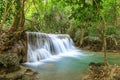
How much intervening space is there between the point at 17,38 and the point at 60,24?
15535mm

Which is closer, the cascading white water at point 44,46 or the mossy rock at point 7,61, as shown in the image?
the mossy rock at point 7,61

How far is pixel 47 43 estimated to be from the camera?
1712cm

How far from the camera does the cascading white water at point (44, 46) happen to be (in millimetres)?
14038

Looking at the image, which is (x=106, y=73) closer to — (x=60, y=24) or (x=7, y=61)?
(x=7, y=61)

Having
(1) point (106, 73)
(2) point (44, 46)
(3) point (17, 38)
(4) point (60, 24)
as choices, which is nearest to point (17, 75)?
(1) point (106, 73)

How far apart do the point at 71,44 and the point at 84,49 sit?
2171mm

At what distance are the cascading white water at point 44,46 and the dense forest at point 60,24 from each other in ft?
2.80

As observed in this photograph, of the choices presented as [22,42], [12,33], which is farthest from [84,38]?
[12,33]

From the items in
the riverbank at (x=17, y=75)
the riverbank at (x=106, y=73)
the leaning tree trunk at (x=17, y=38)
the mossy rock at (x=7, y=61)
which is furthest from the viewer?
the leaning tree trunk at (x=17, y=38)

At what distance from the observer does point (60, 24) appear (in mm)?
26938

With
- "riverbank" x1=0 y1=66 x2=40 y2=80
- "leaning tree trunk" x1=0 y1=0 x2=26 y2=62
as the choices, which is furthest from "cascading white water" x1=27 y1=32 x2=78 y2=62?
"riverbank" x1=0 y1=66 x2=40 y2=80

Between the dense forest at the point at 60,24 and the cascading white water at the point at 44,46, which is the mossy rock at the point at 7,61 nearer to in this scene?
the dense forest at the point at 60,24

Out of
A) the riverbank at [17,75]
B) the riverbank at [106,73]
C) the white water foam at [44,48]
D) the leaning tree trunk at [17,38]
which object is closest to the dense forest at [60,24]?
the leaning tree trunk at [17,38]

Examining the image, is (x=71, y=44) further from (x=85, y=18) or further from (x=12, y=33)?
(x=85, y=18)
